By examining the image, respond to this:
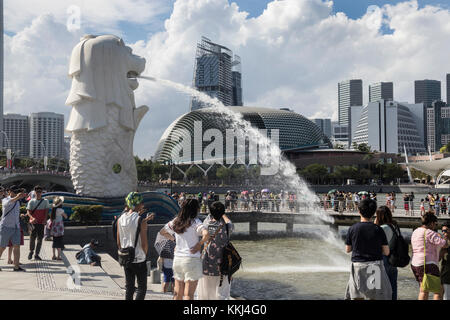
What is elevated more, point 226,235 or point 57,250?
point 226,235

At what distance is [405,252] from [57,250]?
7.65 m

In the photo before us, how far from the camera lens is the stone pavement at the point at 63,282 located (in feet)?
22.5

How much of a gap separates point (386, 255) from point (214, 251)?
195 centimetres

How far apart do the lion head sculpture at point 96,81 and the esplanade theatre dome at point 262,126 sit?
83.9 m

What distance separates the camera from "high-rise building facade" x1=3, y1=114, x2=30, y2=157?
489 ft

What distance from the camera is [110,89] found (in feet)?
65.0

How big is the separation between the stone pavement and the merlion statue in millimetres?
9357

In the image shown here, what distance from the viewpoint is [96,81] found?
1964 centimetres

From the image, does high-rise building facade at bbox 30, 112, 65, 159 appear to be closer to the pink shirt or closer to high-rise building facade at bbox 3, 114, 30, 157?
high-rise building facade at bbox 3, 114, 30, 157

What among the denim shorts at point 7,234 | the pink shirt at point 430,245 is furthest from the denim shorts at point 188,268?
the denim shorts at point 7,234
